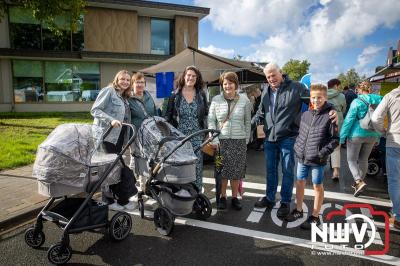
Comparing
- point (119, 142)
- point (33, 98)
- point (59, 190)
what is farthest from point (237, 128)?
point (33, 98)

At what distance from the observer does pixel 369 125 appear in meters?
4.45

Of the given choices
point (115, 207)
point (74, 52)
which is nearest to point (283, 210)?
point (115, 207)

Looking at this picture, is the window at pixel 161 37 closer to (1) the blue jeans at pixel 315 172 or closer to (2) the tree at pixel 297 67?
(1) the blue jeans at pixel 315 172

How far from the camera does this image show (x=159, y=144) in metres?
3.62

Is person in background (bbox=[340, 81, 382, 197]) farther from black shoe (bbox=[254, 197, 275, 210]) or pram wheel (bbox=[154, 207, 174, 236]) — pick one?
pram wheel (bbox=[154, 207, 174, 236])

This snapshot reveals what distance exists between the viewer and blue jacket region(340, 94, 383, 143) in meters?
4.95

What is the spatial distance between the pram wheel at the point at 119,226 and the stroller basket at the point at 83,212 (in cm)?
11

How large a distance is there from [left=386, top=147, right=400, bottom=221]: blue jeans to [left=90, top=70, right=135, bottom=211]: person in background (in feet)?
11.3

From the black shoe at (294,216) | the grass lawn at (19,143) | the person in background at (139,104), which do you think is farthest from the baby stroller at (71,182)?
the grass lawn at (19,143)

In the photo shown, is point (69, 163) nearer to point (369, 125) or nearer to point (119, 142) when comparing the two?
point (119, 142)

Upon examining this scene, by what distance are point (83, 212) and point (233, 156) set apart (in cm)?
218

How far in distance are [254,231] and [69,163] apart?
2.37 meters

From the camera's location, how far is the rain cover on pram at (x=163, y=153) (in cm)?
357

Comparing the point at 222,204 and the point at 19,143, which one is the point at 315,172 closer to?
the point at 222,204
